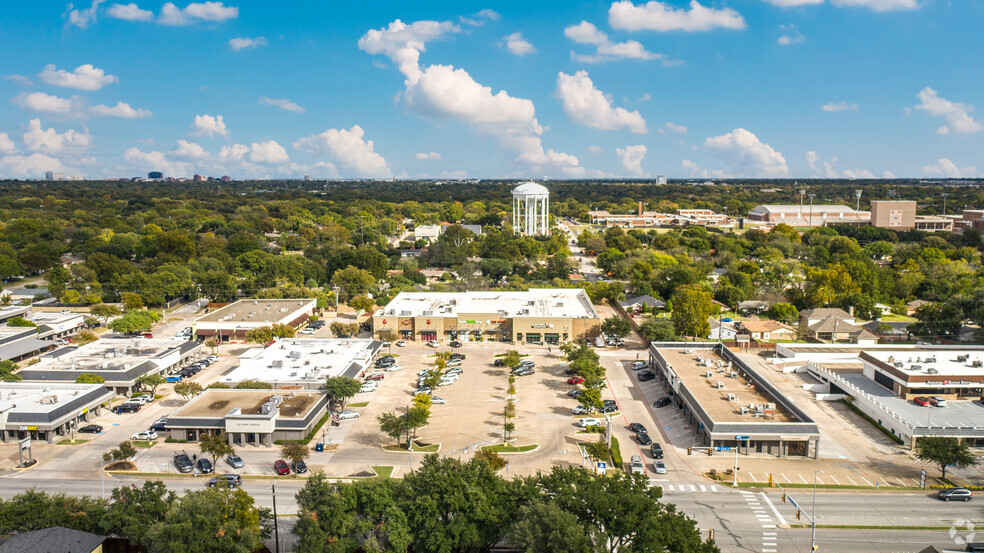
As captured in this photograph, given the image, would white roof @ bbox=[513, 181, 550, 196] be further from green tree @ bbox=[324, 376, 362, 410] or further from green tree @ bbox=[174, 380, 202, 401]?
green tree @ bbox=[174, 380, 202, 401]

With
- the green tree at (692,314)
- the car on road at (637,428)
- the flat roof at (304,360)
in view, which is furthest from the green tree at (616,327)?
the flat roof at (304,360)

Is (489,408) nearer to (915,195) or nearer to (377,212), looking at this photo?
(377,212)

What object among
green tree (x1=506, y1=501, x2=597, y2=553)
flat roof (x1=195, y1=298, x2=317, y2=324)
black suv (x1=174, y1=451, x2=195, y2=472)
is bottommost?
black suv (x1=174, y1=451, x2=195, y2=472)

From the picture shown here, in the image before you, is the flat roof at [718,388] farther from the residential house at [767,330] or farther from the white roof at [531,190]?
the white roof at [531,190]

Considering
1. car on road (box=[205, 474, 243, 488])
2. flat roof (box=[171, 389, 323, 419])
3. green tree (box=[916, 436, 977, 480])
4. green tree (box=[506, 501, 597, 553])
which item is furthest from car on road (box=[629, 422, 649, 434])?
car on road (box=[205, 474, 243, 488])

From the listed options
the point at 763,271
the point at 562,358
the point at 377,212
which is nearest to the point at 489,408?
the point at 562,358

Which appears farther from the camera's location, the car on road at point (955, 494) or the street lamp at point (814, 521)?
the car on road at point (955, 494)
